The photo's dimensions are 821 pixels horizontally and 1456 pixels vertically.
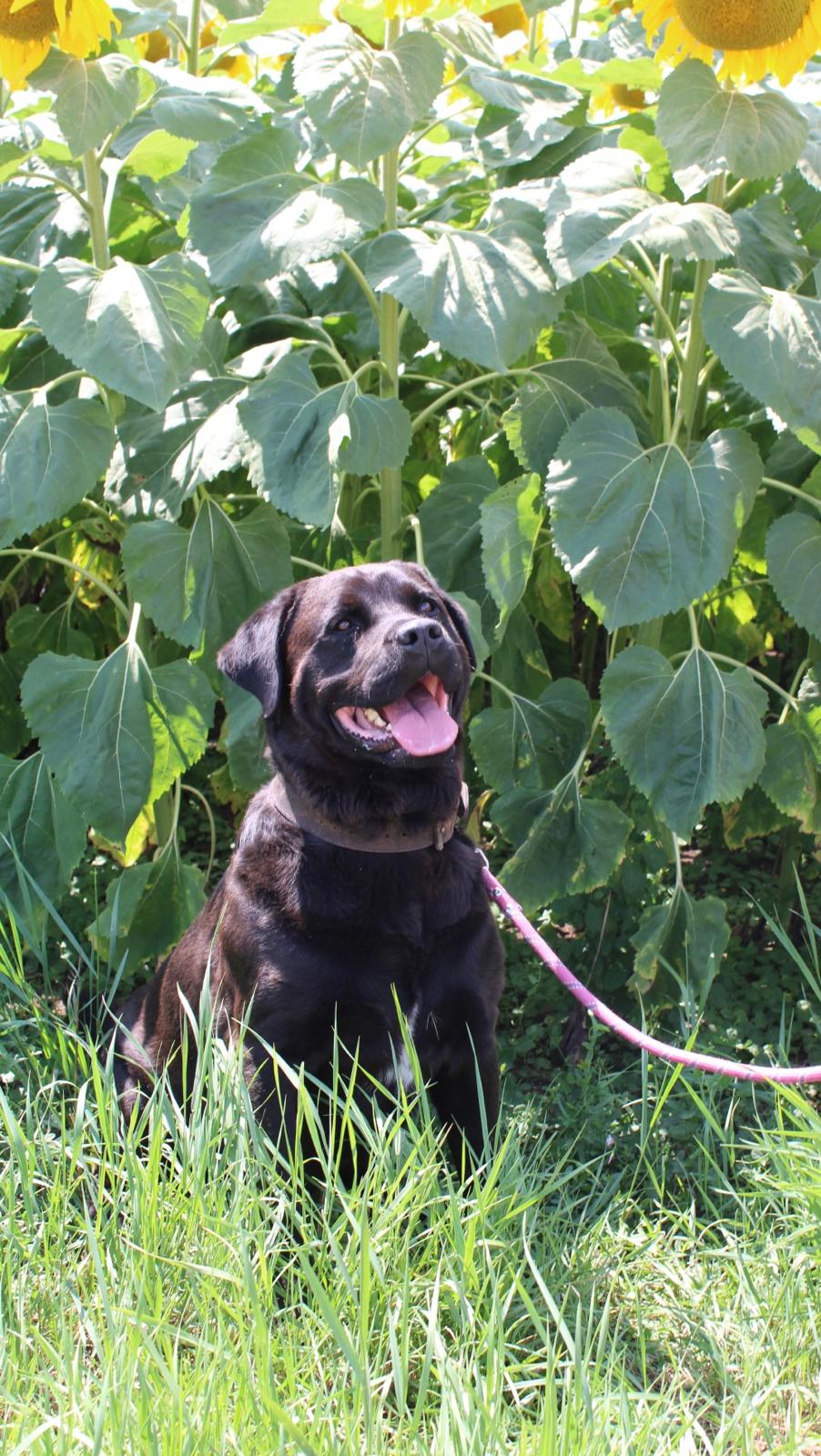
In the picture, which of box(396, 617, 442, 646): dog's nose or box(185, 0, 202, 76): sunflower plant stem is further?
box(185, 0, 202, 76): sunflower plant stem

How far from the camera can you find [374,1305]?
2014 mm

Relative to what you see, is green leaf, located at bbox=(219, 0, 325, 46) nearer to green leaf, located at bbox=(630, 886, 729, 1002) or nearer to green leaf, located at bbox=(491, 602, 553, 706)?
green leaf, located at bbox=(491, 602, 553, 706)

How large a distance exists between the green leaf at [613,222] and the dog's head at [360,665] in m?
0.73

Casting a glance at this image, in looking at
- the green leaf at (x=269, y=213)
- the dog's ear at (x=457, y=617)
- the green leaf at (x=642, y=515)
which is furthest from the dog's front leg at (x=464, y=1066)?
the green leaf at (x=269, y=213)

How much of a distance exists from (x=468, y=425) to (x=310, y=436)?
0.89 metres

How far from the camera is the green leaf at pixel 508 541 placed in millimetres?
3006

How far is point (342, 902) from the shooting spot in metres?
2.59

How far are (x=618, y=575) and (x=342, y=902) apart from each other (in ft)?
2.91

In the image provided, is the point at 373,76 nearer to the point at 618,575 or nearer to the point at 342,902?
the point at 618,575

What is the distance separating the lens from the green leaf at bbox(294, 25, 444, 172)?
2959 millimetres

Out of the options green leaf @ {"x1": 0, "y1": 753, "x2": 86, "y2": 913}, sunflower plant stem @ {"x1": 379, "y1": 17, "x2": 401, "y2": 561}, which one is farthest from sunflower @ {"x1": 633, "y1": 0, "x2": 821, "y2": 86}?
green leaf @ {"x1": 0, "y1": 753, "x2": 86, "y2": 913}

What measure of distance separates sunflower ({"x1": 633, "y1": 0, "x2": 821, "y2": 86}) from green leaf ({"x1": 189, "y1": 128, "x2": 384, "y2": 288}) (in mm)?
705

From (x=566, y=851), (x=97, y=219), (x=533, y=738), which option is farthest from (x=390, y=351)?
(x=566, y=851)

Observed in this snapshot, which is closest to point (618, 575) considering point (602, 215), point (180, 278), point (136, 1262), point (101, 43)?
point (602, 215)
